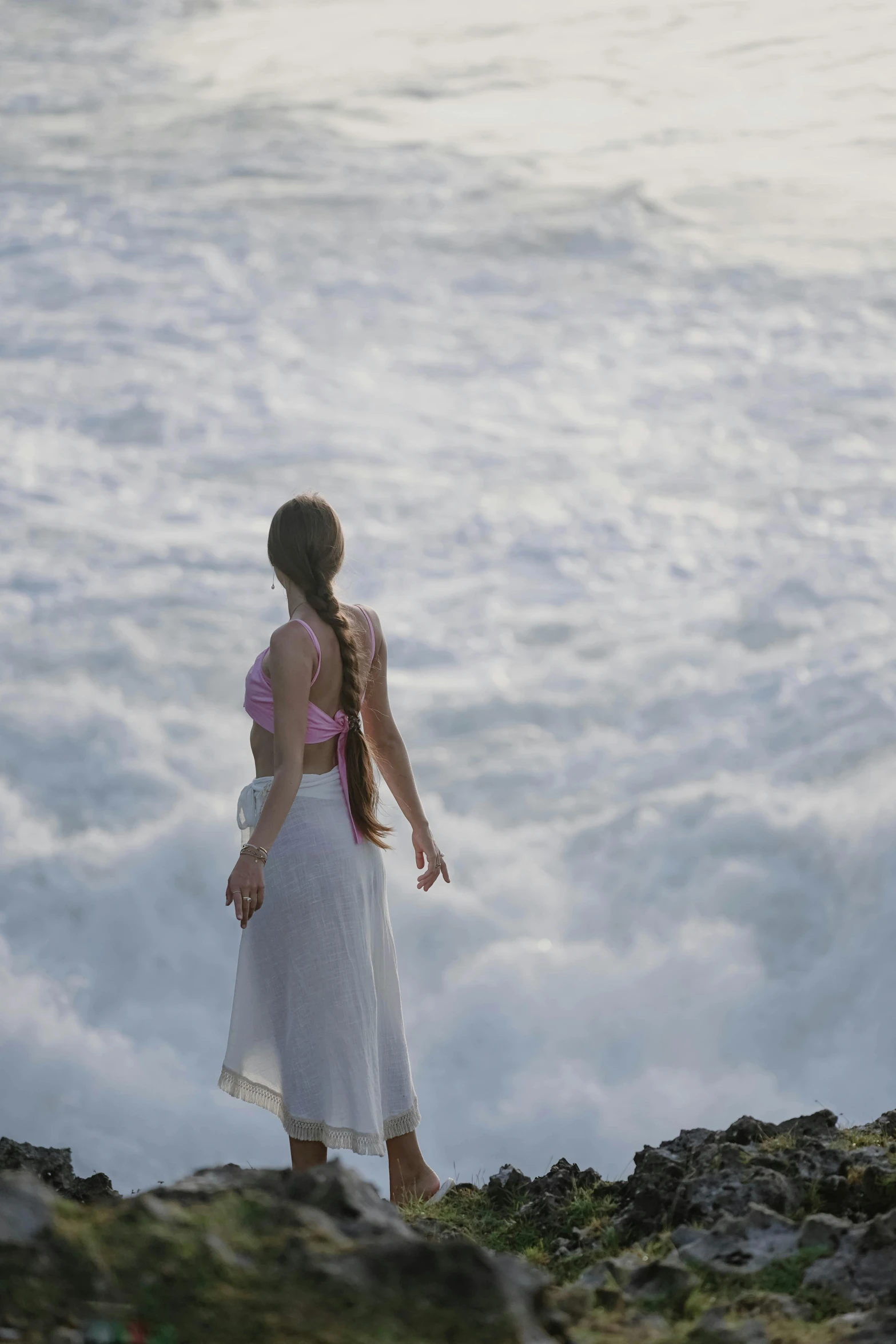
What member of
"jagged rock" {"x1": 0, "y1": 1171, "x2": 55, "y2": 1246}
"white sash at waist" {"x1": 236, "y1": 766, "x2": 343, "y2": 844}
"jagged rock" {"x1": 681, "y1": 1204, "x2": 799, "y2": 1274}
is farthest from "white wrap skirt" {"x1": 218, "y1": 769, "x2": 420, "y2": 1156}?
"jagged rock" {"x1": 0, "y1": 1171, "x2": 55, "y2": 1246}

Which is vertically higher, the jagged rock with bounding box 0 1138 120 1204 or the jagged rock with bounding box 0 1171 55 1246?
the jagged rock with bounding box 0 1138 120 1204

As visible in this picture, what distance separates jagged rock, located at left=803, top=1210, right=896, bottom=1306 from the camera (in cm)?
455

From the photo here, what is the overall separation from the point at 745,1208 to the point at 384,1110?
1774 mm

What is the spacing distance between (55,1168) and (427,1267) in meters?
3.95

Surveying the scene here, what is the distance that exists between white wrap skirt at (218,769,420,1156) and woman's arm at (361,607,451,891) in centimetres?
32

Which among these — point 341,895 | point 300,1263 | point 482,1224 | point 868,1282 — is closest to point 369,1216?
point 300,1263

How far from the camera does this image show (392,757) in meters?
6.53

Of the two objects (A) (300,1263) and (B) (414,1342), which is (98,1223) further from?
(B) (414,1342)

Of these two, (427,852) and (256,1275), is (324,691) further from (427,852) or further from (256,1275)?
(256,1275)

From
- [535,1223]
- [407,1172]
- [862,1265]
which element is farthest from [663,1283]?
[407,1172]

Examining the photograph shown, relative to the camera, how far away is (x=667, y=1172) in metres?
6.05

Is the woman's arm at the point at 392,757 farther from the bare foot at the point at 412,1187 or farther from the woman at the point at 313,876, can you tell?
the bare foot at the point at 412,1187

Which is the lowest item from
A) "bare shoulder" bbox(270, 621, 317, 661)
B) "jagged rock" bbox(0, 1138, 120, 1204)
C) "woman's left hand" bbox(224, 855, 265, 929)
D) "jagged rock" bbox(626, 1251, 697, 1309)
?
"jagged rock" bbox(626, 1251, 697, 1309)

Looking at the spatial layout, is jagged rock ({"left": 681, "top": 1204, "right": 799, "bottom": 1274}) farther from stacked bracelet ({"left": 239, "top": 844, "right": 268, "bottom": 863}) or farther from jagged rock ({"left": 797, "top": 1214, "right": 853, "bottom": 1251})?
stacked bracelet ({"left": 239, "top": 844, "right": 268, "bottom": 863})
